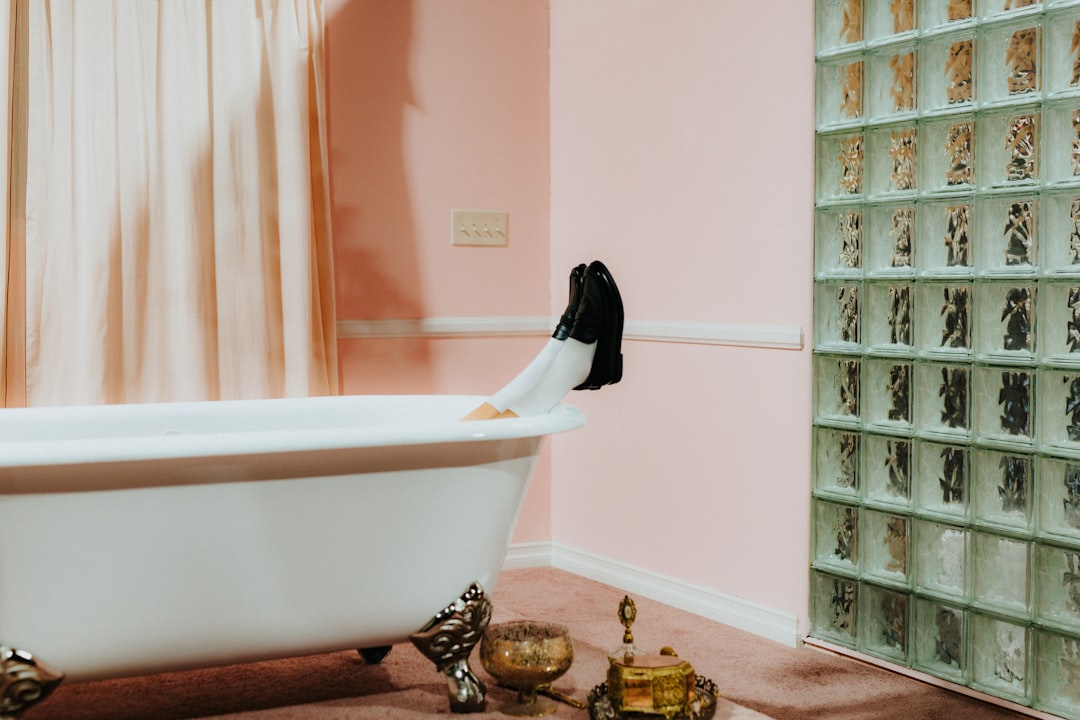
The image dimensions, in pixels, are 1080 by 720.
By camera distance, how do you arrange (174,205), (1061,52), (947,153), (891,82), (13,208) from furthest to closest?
1. (174,205)
2. (13,208)
3. (891,82)
4. (947,153)
5. (1061,52)

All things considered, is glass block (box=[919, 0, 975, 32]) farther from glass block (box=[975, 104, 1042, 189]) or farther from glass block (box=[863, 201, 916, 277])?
glass block (box=[863, 201, 916, 277])

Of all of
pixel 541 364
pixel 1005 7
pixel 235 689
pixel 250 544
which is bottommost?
pixel 235 689

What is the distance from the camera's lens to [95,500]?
1758mm

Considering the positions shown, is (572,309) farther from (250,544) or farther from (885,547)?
(885,547)

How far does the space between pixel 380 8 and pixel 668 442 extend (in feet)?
4.98

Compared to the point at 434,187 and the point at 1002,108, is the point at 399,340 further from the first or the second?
the point at 1002,108

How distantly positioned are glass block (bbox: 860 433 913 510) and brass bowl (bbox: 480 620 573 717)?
798 millimetres

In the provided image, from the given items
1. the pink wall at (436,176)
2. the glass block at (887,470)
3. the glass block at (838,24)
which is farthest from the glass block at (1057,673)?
the pink wall at (436,176)

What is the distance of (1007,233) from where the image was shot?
6.89ft

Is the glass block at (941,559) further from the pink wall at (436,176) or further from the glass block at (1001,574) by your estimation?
the pink wall at (436,176)

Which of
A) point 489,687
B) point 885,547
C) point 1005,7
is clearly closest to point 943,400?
point 885,547

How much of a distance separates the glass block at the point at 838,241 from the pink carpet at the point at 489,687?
0.90 meters

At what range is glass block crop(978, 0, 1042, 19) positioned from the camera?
6.65 feet

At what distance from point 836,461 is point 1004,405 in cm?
45
